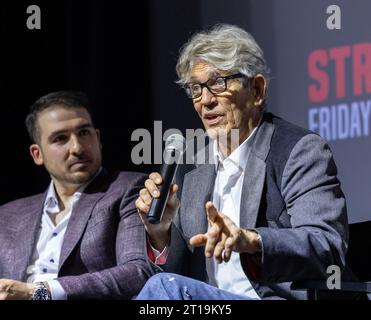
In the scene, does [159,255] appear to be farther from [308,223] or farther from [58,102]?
[58,102]

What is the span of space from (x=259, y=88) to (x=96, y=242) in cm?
84

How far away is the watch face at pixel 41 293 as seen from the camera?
3.38 meters

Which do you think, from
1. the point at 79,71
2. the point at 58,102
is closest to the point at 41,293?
the point at 58,102

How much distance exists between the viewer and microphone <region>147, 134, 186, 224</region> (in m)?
2.79

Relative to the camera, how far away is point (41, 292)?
3.40 m

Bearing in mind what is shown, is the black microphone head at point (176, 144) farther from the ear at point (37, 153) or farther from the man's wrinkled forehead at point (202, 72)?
the ear at point (37, 153)

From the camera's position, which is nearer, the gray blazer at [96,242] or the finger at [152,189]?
the finger at [152,189]

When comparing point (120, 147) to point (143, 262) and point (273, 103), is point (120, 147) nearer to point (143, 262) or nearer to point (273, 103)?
point (273, 103)

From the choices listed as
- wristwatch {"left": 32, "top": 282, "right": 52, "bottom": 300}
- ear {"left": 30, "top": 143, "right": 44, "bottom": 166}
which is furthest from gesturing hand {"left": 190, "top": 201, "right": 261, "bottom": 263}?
ear {"left": 30, "top": 143, "right": 44, "bottom": 166}

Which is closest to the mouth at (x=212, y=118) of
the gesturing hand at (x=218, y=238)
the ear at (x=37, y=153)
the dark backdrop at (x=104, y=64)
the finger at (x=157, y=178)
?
the finger at (x=157, y=178)

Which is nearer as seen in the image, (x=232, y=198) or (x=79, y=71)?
(x=232, y=198)

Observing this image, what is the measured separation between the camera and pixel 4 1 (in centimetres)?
461

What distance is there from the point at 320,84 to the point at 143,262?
1.14 meters

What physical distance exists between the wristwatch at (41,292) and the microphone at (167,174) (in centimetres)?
74
